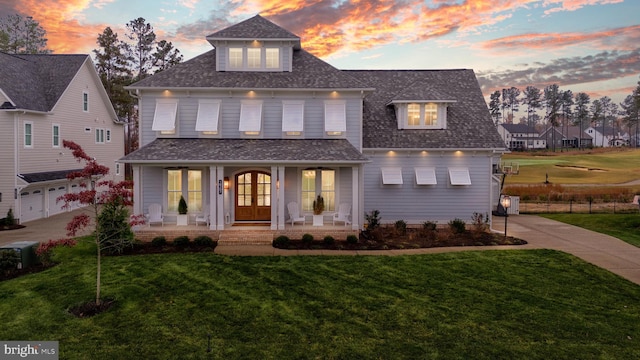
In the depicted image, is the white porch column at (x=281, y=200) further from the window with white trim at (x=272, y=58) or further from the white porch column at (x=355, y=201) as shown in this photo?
the window with white trim at (x=272, y=58)

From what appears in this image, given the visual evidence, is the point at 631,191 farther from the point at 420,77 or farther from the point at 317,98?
the point at 317,98

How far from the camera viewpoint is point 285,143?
1756cm

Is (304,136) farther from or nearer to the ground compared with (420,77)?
nearer to the ground

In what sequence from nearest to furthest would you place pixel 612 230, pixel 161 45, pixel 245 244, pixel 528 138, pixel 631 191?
pixel 245 244, pixel 612 230, pixel 631 191, pixel 161 45, pixel 528 138

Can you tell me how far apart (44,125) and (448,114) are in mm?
24823

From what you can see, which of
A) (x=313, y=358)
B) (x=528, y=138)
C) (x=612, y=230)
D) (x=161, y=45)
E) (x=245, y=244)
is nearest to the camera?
(x=313, y=358)

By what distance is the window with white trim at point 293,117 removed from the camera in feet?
57.3

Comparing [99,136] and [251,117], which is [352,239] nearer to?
[251,117]

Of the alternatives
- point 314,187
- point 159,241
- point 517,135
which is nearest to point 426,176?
point 314,187

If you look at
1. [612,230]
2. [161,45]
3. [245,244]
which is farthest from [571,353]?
[161,45]

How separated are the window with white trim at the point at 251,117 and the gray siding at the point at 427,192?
6132mm

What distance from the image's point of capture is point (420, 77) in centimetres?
2280

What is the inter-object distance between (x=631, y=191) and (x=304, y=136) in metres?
34.4

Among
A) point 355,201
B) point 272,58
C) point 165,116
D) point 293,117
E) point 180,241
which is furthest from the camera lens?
point 272,58
